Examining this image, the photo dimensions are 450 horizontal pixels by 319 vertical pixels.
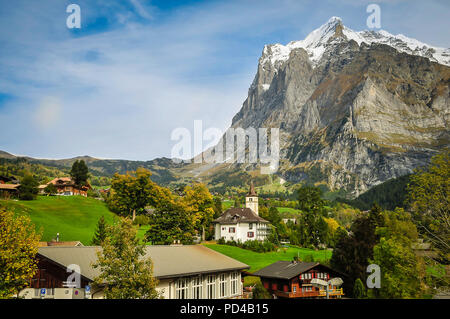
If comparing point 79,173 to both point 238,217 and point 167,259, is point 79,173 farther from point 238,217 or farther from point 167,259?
point 167,259

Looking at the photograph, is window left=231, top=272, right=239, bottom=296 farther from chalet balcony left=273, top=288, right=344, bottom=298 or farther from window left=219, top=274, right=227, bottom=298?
chalet balcony left=273, top=288, right=344, bottom=298

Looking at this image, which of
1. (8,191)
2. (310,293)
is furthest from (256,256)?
(8,191)

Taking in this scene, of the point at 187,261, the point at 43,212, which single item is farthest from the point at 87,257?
the point at 43,212

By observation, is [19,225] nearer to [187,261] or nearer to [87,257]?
[87,257]

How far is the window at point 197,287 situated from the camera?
38.4 metres

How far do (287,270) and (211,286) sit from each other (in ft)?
56.6

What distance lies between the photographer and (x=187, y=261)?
134 feet

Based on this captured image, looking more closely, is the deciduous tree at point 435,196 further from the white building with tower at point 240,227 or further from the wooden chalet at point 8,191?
the wooden chalet at point 8,191

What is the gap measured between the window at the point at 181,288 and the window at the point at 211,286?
3.68 metres

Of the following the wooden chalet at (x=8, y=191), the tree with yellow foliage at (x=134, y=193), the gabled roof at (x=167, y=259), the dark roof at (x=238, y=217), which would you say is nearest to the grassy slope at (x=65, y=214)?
the tree with yellow foliage at (x=134, y=193)

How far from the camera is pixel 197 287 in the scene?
39.0 metres

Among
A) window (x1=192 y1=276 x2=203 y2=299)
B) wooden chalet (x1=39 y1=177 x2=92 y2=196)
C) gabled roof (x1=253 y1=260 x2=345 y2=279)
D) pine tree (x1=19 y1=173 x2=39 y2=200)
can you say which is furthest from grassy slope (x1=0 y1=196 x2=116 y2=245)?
gabled roof (x1=253 y1=260 x2=345 y2=279)

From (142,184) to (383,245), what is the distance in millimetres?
58304
